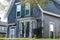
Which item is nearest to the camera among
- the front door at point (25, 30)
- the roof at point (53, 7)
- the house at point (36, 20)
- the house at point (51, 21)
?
the house at point (36, 20)

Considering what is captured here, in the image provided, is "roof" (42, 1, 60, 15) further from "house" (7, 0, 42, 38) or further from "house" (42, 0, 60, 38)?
"house" (7, 0, 42, 38)

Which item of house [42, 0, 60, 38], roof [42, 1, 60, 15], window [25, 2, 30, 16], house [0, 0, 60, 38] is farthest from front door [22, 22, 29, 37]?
roof [42, 1, 60, 15]

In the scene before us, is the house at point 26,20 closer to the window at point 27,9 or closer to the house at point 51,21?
the window at point 27,9

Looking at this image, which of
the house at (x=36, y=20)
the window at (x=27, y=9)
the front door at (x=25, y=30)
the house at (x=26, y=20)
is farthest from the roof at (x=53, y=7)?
the front door at (x=25, y=30)

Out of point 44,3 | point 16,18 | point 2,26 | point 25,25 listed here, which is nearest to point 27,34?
point 25,25

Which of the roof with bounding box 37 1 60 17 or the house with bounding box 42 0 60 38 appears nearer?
the house with bounding box 42 0 60 38

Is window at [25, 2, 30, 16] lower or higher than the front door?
higher

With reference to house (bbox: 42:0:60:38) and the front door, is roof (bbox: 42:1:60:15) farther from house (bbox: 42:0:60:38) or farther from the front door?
the front door

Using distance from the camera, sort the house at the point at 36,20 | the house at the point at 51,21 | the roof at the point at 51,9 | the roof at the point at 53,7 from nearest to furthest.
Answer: the house at the point at 36,20
the house at the point at 51,21
the roof at the point at 51,9
the roof at the point at 53,7

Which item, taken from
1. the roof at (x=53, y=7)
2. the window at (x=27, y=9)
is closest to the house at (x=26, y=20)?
the window at (x=27, y=9)

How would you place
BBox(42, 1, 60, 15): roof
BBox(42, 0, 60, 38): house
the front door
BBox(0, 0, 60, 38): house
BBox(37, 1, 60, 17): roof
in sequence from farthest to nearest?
1. BBox(42, 1, 60, 15): roof
2. the front door
3. BBox(37, 1, 60, 17): roof
4. BBox(42, 0, 60, 38): house
5. BBox(0, 0, 60, 38): house

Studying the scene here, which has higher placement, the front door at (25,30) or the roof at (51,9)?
the roof at (51,9)

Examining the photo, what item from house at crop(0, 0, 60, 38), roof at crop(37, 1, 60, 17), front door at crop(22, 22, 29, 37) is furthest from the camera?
front door at crop(22, 22, 29, 37)

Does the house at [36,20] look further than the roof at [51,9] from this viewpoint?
No
